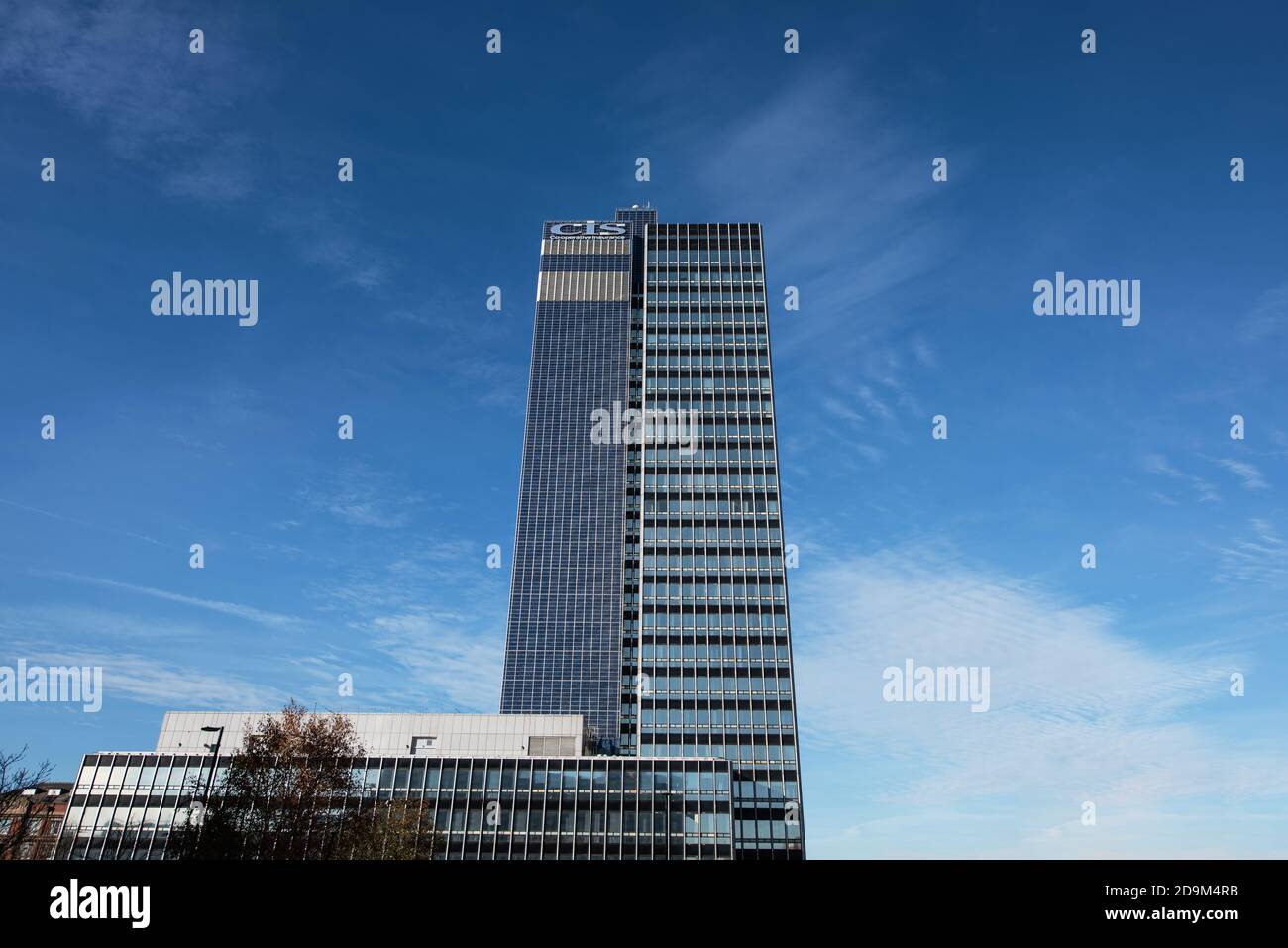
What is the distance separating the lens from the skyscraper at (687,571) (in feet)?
441

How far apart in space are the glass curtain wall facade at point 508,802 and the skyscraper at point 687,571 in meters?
15.5

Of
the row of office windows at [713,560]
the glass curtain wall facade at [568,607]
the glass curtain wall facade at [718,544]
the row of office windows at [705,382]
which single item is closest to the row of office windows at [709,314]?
the glass curtain wall facade at [718,544]

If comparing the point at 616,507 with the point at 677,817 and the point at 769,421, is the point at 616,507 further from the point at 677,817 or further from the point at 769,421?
the point at 677,817

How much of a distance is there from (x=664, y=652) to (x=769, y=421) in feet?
165

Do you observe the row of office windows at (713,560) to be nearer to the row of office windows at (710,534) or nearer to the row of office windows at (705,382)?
the row of office windows at (710,534)

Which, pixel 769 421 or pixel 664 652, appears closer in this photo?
pixel 664 652

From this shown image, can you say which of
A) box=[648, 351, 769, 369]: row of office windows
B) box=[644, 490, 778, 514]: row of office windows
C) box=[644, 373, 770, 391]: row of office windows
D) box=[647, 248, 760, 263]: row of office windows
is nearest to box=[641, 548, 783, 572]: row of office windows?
box=[644, 490, 778, 514]: row of office windows

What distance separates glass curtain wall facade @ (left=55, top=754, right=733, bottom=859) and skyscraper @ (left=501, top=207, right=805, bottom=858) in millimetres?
15471

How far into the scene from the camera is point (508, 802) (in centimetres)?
11144

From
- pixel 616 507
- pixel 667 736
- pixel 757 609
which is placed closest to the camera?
pixel 667 736

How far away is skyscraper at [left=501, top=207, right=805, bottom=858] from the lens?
134375 millimetres
